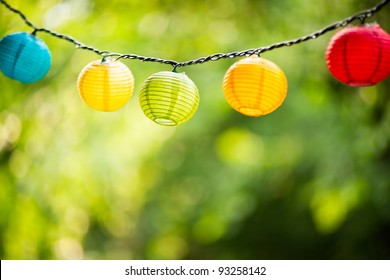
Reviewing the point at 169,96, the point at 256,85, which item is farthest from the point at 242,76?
the point at 169,96

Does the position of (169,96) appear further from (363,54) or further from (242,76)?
(363,54)

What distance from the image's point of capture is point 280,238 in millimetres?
4023

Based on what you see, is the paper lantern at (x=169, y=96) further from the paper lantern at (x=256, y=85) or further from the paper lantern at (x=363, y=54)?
the paper lantern at (x=363, y=54)

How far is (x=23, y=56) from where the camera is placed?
3.28 feet

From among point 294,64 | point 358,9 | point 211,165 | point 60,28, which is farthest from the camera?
point 211,165

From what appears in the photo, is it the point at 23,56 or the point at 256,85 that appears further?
the point at 23,56

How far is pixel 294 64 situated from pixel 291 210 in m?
1.71

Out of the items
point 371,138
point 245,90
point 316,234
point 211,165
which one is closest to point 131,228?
point 211,165

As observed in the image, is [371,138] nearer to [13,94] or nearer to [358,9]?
[358,9]

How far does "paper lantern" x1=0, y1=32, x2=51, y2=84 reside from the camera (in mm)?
999

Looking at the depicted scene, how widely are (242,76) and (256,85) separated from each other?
1.2 inches

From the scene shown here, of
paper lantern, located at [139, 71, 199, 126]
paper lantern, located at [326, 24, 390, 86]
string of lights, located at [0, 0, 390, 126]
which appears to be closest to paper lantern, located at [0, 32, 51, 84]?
string of lights, located at [0, 0, 390, 126]

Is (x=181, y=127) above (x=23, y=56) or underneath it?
above

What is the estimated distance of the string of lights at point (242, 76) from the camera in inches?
35.0
